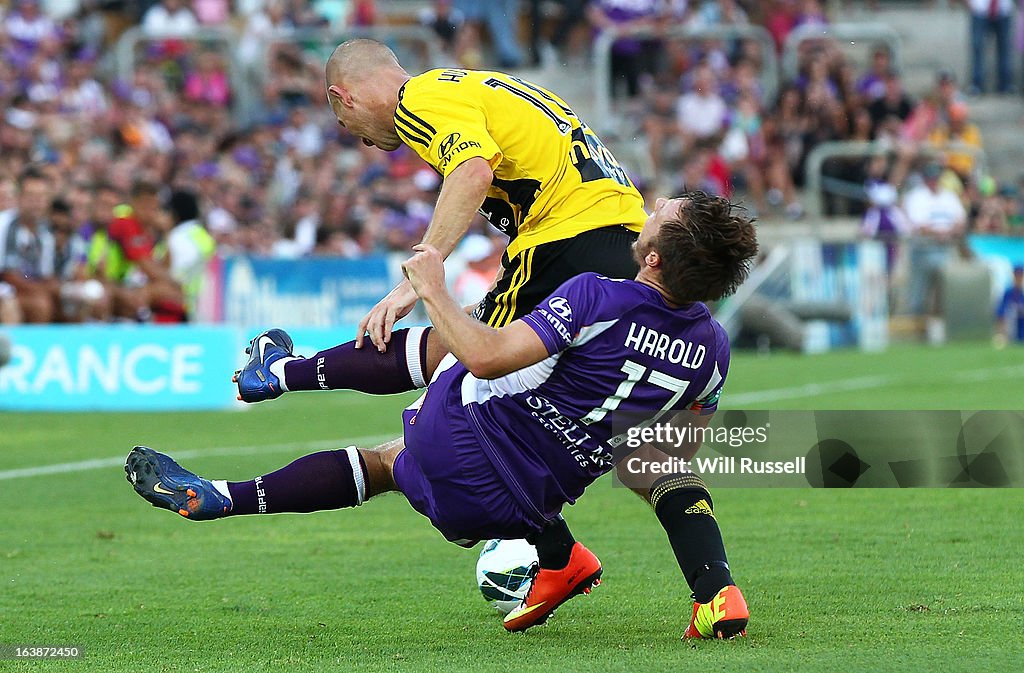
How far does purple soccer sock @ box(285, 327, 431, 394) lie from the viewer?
5711 mm

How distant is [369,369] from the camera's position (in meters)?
5.71

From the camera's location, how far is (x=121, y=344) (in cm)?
1360

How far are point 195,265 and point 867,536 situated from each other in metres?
10.9

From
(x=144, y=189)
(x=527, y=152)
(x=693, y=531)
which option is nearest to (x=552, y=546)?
(x=693, y=531)

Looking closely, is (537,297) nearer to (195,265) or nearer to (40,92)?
(195,265)

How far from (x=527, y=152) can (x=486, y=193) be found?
384 mm

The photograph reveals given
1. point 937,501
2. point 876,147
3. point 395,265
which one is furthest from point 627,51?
point 937,501

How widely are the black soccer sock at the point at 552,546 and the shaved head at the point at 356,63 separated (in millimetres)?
1698

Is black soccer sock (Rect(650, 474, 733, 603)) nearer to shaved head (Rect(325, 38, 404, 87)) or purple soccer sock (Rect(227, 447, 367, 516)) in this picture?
purple soccer sock (Rect(227, 447, 367, 516))

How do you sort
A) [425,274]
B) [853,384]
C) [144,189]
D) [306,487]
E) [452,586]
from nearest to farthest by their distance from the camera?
[425,274] → [306,487] → [452,586] → [853,384] → [144,189]

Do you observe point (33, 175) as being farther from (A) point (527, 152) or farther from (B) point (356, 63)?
(A) point (527, 152)

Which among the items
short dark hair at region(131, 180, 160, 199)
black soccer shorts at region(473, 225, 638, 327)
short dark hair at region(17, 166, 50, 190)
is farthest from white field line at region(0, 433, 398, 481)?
short dark hair at region(131, 180, 160, 199)

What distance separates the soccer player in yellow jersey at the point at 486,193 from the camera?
18.2 feet

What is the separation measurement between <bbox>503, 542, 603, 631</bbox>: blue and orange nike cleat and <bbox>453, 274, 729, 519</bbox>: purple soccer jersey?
0.24 meters
